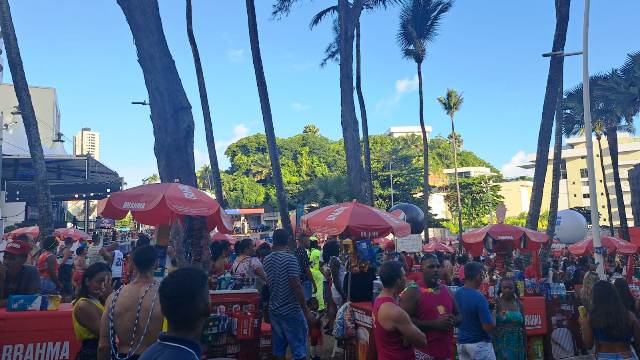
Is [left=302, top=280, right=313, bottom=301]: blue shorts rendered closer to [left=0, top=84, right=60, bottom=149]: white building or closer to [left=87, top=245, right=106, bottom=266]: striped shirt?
[left=87, top=245, right=106, bottom=266]: striped shirt

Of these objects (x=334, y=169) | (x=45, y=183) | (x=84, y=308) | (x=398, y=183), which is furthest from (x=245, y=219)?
(x=84, y=308)

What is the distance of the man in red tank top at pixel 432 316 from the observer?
15.4 feet

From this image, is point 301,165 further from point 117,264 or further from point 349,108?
point 117,264

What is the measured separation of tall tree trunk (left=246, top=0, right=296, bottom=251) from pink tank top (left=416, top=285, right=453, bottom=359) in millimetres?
11212

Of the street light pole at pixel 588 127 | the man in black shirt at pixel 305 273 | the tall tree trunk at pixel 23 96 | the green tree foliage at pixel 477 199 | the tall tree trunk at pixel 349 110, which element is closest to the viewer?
the man in black shirt at pixel 305 273

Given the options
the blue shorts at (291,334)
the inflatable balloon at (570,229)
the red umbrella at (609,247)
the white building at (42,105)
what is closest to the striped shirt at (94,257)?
the blue shorts at (291,334)

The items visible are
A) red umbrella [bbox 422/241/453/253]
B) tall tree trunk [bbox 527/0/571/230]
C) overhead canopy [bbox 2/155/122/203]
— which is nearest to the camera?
tall tree trunk [bbox 527/0/571/230]

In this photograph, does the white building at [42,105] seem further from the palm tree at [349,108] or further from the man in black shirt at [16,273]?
the man in black shirt at [16,273]

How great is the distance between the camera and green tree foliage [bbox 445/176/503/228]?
59.7 metres

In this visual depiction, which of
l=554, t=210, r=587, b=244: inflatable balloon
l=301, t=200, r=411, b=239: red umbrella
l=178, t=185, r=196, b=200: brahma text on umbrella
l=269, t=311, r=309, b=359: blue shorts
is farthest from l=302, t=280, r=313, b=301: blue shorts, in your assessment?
l=554, t=210, r=587, b=244: inflatable balloon

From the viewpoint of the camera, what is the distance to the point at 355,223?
9375 mm

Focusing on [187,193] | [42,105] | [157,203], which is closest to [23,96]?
[187,193]

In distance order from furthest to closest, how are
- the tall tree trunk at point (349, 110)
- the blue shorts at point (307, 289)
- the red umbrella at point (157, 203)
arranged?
1. the tall tree trunk at point (349, 110)
2. the blue shorts at point (307, 289)
3. the red umbrella at point (157, 203)

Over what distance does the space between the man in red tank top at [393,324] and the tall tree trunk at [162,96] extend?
730 cm
